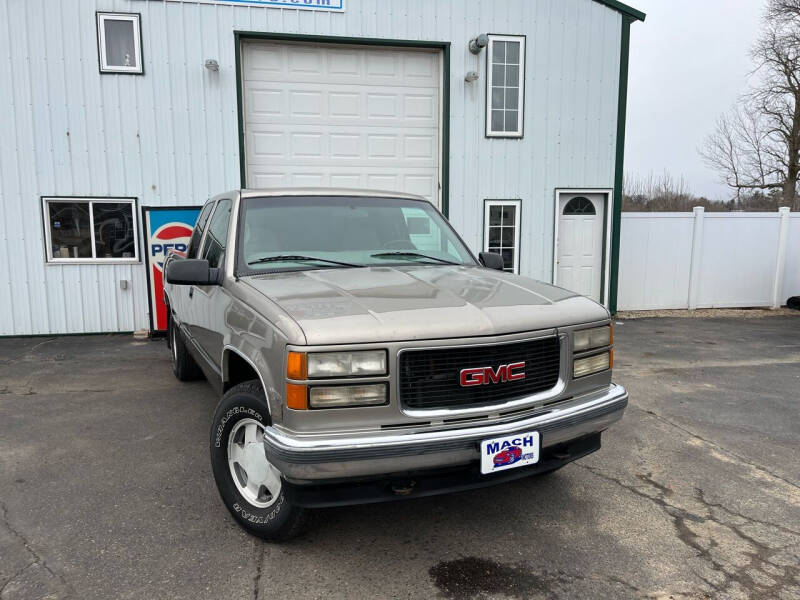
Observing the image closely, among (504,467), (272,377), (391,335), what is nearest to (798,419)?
(504,467)

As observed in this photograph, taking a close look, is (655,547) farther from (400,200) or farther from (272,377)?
(400,200)

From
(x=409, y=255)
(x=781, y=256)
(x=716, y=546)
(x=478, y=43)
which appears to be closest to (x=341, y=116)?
(x=478, y=43)

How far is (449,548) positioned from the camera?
2.94 m

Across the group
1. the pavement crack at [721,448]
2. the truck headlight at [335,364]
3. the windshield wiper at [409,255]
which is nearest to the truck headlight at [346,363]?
the truck headlight at [335,364]

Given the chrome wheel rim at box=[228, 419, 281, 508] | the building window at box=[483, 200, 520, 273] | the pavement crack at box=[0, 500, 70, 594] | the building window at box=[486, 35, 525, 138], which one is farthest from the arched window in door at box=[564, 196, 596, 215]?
the pavement crack at box=[0, 500, 70, 594]

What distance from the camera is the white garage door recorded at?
9.28 metres

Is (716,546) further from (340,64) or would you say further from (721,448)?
(340,64)

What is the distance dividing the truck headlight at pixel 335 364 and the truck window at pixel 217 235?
1612 mm

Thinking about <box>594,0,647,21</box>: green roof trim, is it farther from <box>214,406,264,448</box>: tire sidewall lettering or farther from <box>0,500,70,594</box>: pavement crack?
<box>0,500,70,594</box>: pavement crack

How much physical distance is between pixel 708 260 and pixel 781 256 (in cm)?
168

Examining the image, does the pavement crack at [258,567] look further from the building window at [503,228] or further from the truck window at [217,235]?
the building window at [503,228]

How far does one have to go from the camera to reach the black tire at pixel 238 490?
2.78 meters

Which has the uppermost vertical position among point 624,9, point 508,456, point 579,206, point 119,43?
point 624,9

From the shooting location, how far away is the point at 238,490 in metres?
3.02
